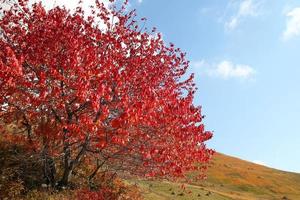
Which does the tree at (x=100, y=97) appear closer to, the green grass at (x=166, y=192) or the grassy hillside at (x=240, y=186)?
the green grass at (x=166, y=192)

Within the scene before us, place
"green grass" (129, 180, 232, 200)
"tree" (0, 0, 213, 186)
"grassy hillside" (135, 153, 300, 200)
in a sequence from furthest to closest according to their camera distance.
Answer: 1. "grassy hillside" (135, 153, 300, 200)
2. "green grass" (129, 180, 232, 200)
3. "tree" (0, 0, 213, 186)

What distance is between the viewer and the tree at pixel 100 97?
84.2 feet

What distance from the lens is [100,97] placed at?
2477cm

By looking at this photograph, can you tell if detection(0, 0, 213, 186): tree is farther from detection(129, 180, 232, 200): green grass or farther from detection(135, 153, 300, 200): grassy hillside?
detection(135, 153, 300, 200): grassy hillside

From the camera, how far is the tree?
2567cm

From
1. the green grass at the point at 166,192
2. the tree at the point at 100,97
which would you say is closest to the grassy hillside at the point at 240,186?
the green grass at the point at 166,192

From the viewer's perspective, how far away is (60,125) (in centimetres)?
2670

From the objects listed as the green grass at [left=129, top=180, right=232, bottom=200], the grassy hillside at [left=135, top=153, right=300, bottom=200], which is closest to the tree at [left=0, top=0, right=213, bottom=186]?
the green grass at [left=129, top=180, right=232, bottom=200]

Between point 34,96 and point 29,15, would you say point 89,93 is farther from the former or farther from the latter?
point 29,15

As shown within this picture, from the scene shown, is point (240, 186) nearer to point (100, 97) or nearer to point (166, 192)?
point (166, 192)

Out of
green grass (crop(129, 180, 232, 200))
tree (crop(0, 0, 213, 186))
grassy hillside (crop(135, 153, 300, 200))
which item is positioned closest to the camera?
tree (crop(0, 0, 213, 186))

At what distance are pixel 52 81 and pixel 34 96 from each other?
4.45 ft

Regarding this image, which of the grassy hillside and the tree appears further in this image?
the grassy hillside

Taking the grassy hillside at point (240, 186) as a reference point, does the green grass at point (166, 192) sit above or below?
below
